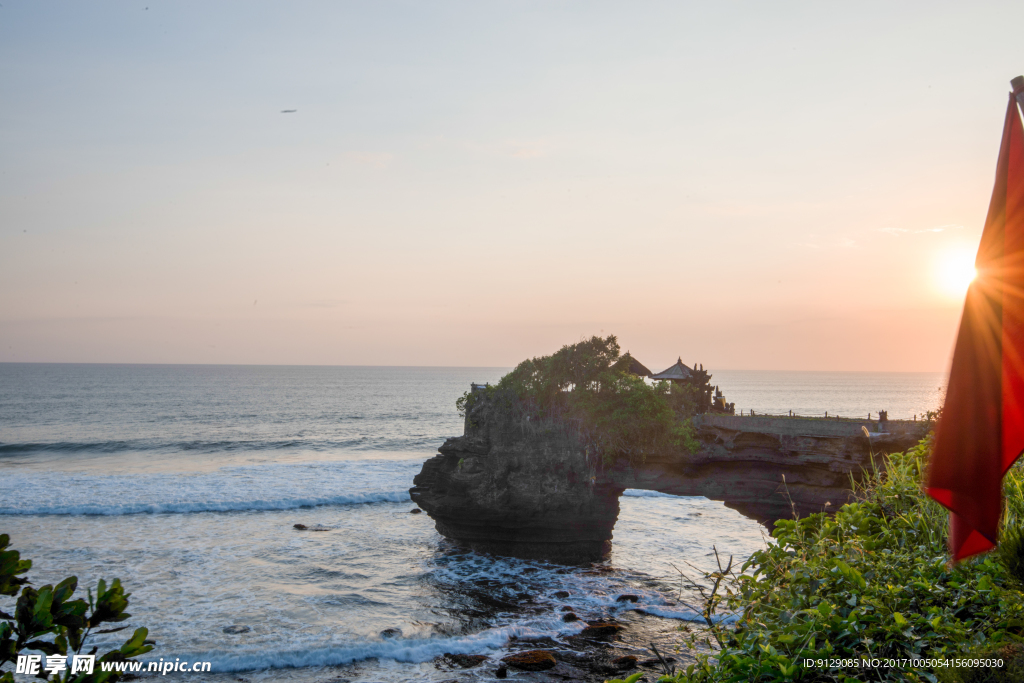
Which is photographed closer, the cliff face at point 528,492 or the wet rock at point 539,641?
the wet rock at point 539,641

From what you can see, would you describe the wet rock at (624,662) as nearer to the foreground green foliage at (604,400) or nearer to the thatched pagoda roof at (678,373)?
the foreground green foliage at (604,400)

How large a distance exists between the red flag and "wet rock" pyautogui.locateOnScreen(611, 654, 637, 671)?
12.2 meters

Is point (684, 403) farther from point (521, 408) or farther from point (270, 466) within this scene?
point (270, 466)

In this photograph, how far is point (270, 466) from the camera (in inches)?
1555

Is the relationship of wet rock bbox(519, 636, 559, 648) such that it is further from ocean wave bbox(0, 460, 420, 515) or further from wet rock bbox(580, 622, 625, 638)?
ocean wave bbox(0, 460, 420, 515)

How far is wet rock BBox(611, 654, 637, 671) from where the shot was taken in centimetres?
1298

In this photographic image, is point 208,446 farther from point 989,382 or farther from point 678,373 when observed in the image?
point 989,382

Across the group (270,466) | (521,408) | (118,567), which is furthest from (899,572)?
(270,466)

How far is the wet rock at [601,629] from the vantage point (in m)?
14.7

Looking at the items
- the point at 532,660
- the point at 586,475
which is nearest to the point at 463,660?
the point at 532,660

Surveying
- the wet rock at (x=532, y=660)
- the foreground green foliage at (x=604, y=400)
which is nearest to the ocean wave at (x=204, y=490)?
the foreground green foliage at (x=604, y=400)

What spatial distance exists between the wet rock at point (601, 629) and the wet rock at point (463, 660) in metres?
2.81

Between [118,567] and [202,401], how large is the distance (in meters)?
72.3

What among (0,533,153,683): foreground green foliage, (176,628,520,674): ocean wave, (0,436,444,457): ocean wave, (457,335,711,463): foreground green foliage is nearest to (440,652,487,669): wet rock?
(176,628,520,674): ocean wave
